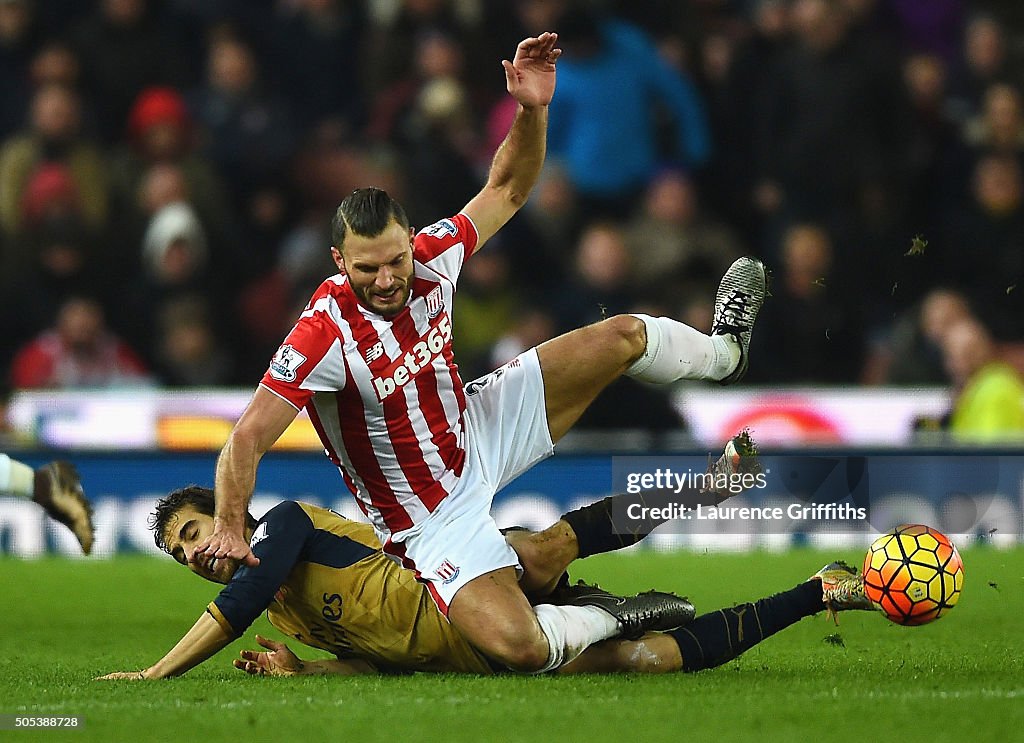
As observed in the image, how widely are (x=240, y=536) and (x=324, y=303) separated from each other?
914 millimetres

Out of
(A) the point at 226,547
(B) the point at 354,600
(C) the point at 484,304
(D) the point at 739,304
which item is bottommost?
(B) the point at 354,600

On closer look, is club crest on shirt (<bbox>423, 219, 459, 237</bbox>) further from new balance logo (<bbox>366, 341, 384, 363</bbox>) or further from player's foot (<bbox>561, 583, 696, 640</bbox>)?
player's foot (<bbox>561, 583, 696, 640</bbox>)

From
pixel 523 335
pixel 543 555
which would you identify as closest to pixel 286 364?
pixel 543 555

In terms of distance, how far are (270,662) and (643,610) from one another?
1312mm

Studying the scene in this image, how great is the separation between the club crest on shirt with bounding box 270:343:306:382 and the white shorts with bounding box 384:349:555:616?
79cm

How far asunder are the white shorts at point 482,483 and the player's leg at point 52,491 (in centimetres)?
238

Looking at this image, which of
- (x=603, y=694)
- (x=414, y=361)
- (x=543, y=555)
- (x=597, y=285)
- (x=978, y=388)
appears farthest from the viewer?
(x=597, y=285)

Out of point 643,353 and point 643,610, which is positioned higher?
point 643,353

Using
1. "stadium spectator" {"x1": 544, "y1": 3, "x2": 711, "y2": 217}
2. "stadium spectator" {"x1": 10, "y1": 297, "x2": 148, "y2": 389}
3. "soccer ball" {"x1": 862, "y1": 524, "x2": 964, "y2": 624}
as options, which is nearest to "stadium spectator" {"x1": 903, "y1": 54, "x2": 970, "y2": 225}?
"stadium spectator" {"x1": 544, "y1": 3, "x2": 711, "y2": 217}

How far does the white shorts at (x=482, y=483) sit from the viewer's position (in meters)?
5.68

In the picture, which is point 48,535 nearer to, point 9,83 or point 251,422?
point 9,83

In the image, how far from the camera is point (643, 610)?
5.71 meters

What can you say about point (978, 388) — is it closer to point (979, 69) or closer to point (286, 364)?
point (979, 69)

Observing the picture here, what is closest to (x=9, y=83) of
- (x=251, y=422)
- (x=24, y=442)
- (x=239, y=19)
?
(x=239, y=19)
